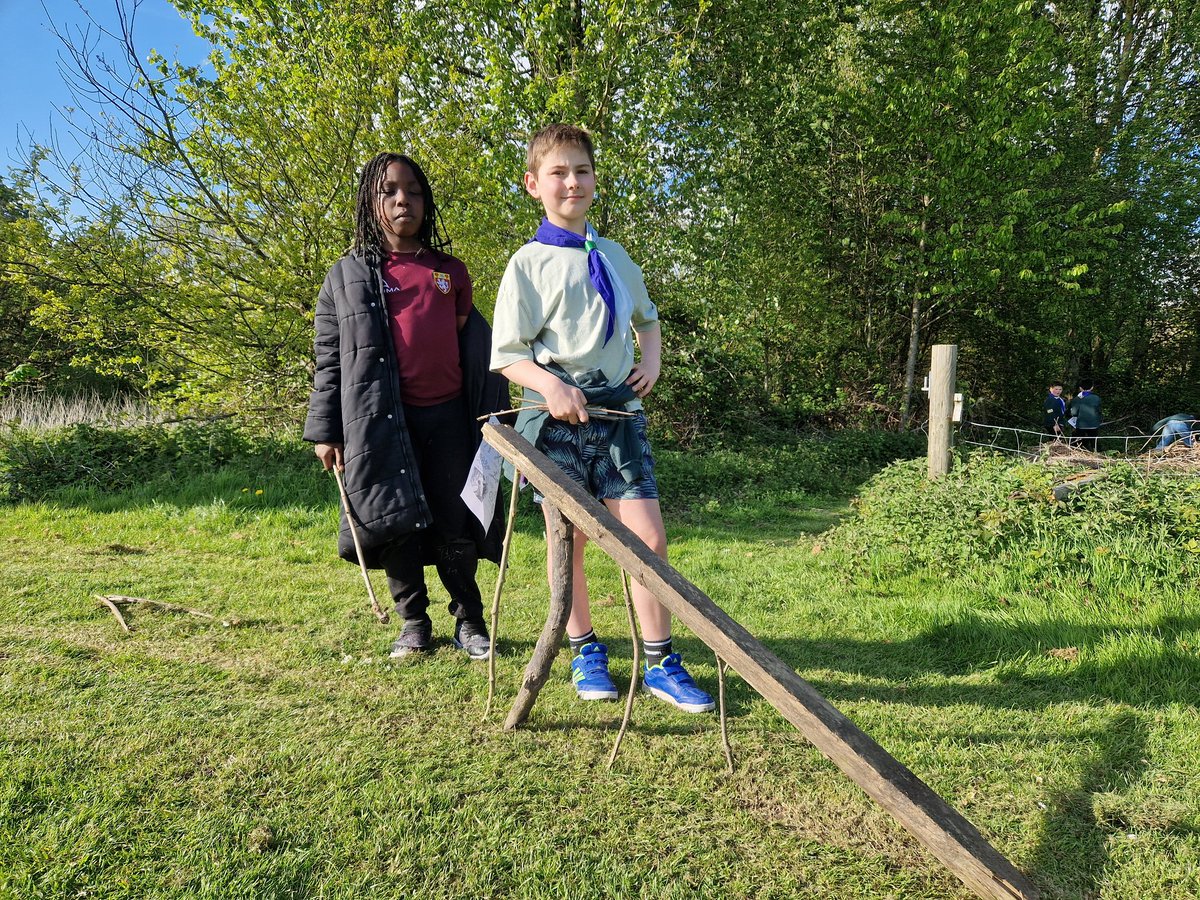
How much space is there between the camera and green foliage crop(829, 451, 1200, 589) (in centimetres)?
383

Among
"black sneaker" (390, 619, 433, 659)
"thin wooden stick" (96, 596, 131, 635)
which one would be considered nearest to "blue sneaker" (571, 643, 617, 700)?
"black sneaker" (390, 619, 433, 659)

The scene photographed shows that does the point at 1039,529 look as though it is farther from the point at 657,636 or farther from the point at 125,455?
the point at 125,455

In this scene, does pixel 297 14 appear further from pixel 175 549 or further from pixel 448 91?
pixel 175 549

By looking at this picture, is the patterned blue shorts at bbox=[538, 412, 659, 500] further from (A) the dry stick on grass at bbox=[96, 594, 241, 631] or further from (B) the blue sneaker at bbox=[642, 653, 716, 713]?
(A) the dry stick on grass at bbox=[96, 594, 241, 631]

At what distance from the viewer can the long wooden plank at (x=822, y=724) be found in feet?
4.27

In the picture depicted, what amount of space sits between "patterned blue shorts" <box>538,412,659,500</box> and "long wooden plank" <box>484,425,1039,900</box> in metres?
0.41

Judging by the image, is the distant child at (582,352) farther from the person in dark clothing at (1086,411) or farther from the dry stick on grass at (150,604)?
the person in dark clothing at (1086,411)

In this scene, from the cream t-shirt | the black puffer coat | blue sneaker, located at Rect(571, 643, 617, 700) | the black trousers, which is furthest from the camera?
the black trousers

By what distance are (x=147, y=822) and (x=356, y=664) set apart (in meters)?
1.18

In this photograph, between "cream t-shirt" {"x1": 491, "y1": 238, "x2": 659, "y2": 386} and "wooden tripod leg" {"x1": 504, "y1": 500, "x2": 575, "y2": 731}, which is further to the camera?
"cream t-shirt" {"x1": 491, "y1": 238, "x2": 659, "y2": 386}

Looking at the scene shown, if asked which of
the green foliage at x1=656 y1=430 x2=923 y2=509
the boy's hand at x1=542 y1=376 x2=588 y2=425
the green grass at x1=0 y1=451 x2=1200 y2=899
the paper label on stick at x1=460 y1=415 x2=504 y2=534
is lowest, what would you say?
the green grass at x1=0 y1=451 x2=1200 y2=899

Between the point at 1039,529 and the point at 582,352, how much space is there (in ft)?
11.2

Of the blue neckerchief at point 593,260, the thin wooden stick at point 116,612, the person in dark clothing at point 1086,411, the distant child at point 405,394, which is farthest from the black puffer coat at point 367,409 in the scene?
the person in dark clothing at point 1086,411

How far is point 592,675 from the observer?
271cm
